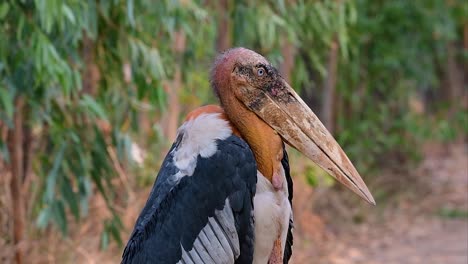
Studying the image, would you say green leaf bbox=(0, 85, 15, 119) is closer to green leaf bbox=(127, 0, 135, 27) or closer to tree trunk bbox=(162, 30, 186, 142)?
green leaf bbox=(127, 0, 135, 27)

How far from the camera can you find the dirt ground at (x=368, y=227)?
6.46 m

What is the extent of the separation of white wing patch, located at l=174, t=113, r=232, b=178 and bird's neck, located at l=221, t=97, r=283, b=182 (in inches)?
2.4

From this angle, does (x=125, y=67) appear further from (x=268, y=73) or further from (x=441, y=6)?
(x=441, y=6)

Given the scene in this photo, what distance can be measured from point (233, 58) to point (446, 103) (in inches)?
345

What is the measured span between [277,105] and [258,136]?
0.55 feet

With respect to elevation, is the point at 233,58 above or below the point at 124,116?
above

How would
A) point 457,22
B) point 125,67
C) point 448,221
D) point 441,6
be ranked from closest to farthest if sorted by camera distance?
point 125,67, point 448,221, point 441,6, point 457,22

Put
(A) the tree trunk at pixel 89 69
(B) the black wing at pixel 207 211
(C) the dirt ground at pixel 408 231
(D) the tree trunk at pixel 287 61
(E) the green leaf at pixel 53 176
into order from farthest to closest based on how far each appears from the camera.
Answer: (C) the dirt ground at pixel 408 231 < (D) the tree trunk at pixel 287 61 < (A) the tree trunk at pixel 89 69 < (E) the green leaf at pixel 53 176 < (B) the black wing at pixel 207 211

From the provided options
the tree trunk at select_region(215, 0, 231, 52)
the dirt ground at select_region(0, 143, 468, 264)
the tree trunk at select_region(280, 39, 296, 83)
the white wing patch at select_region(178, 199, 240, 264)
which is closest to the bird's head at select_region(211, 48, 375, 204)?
the white wing patch at select_region(178, 199, 240, 264)

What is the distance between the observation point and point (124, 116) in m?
6.01

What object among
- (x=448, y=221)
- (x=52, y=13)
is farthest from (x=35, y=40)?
(x=448, y=221)

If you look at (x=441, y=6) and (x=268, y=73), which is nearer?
(x=268, y=73)

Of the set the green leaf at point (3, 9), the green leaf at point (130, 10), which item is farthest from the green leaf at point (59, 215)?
the green leaf at point (3, 9)

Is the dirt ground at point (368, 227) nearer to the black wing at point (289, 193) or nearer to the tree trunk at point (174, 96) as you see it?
the tree trunk at point (174, 96)
